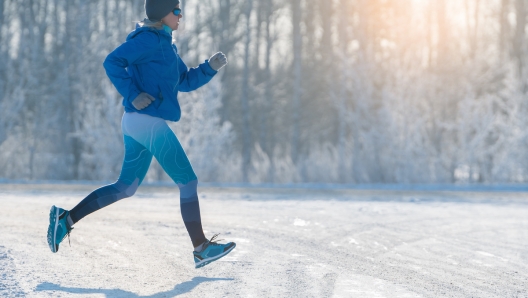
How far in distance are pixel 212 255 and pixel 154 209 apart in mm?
4010

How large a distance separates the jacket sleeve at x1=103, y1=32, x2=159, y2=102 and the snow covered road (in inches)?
44.8

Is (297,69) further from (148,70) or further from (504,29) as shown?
(148,70)

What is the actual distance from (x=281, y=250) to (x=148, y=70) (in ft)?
5.87

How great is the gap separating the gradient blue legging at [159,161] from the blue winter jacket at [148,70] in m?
0.09

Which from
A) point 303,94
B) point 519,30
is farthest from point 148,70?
point 519,30

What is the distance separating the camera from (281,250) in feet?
19.7

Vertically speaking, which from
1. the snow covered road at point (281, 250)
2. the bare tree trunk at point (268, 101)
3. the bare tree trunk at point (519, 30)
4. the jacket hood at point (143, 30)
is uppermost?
the bare tree trunk at point (519, 30)

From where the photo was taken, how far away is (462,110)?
609 inches

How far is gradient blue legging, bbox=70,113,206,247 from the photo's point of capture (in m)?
5.09

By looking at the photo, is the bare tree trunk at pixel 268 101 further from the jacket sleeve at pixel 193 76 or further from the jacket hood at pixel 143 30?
the jacket hood at pixel 143 30

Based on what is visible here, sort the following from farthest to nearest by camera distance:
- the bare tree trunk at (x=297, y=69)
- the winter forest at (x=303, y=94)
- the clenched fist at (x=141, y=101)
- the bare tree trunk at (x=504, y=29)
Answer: the bare tree trunk at (x=504, y=29) → the bare tree trunk at (x=297, y=69) → the winter forest at (x=303, y=94) → the clenched fist at (x=141, y=101)

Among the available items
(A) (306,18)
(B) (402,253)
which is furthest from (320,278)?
(A) (306,18)

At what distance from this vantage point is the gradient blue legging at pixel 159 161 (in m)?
5.09

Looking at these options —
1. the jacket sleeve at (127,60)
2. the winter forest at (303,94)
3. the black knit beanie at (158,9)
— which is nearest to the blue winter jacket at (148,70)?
the jacket sleeve at (127,60)
